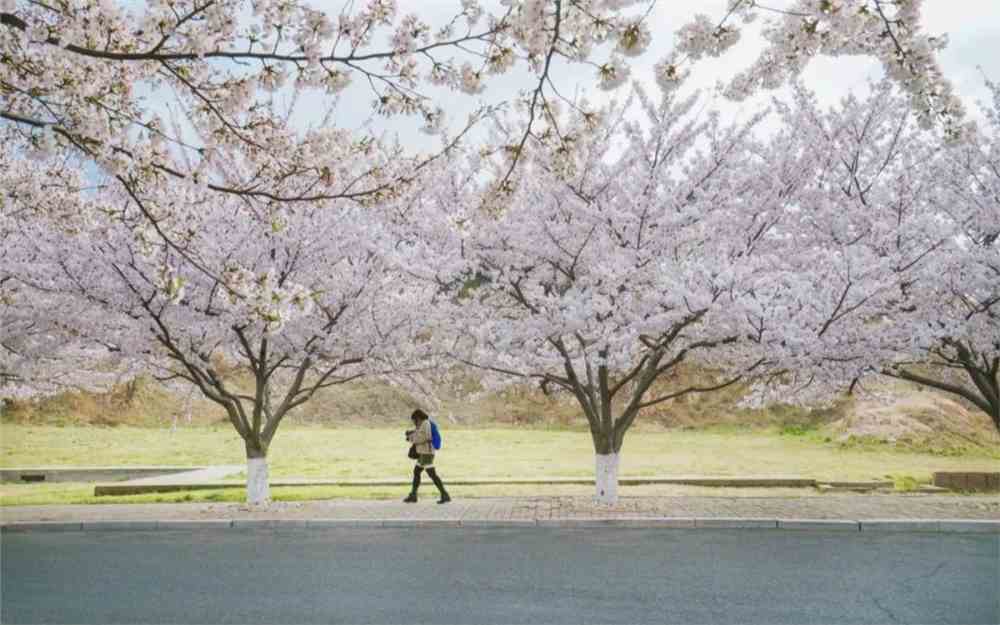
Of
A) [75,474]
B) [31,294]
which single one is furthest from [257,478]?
[75,474]

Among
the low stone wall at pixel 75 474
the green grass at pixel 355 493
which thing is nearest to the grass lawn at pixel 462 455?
the green grass at pixel 355 493

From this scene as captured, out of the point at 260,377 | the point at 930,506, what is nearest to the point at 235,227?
→ the point at 260,377

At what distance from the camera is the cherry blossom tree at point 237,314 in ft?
45.1

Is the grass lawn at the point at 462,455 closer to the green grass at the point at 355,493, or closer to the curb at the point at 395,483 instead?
the green grass at the point at 355,493

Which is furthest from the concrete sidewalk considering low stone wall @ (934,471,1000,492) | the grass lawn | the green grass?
low stone wall @ (934,471,1000,492)

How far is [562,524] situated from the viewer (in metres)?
12.6

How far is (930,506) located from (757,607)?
27.9 feet

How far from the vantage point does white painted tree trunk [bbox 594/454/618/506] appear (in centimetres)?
1444

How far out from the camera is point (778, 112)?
1689cm

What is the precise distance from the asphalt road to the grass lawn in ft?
18.7

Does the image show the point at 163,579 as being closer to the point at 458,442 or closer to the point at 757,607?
the point at 757,607

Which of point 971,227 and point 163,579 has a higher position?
point 971,227

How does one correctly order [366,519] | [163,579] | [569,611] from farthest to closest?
1. [366,519]
2. [163,579]
3. [569,611]

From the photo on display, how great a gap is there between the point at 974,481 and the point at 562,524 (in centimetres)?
1084
